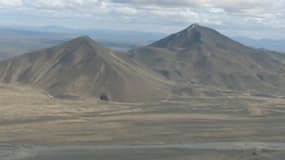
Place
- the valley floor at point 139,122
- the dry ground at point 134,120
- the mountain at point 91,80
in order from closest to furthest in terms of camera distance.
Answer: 1. the valley floor at point 139,122
2. the dry ground at point 134,120
3. the mountain at point 91,80

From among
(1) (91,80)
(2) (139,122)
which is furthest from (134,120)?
(1) (91,80)

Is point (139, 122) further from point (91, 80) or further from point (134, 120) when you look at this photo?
point (91, 80)

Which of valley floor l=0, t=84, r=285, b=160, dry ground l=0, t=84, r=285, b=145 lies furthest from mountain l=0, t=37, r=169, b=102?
dry ground l=0, t=84, r=285, b=145

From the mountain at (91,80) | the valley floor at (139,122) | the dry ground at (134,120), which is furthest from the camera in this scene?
the mountain at (91,80)

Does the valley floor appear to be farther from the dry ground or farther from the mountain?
the mountain

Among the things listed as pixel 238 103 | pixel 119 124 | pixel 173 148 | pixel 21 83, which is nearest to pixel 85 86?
pixel 21 83

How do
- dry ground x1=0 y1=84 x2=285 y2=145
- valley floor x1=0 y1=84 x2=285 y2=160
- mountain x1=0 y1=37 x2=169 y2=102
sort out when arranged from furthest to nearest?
mountain x1=0 y1=37 x2=169 y2=102 < dry ground x1=0 y1=84 x2=285 y2=145 < valley floor x1=0 y1=84 x2=285 y2=160

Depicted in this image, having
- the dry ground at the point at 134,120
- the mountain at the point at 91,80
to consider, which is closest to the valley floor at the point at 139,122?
the dry ground at the point at 134,120

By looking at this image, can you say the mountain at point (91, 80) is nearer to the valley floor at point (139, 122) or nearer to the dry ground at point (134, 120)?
the valley floor at point (139, 122)
